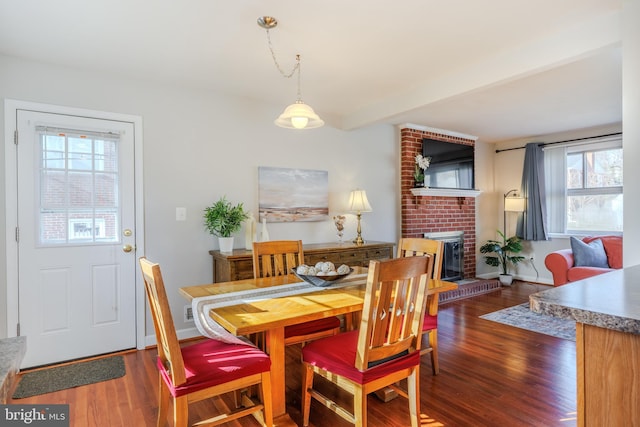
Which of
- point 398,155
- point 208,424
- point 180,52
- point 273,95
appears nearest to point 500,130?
point 398,155

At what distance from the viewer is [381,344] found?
1.71 meters

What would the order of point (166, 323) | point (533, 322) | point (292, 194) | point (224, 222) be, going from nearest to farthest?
point (166, 323), point (224, 222), point (533, 322), point (292, 194)

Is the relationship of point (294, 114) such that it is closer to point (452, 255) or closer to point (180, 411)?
point (180, 411)

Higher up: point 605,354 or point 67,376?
point 605,354

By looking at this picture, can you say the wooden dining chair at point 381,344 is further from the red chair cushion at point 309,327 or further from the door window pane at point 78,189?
the door window pane at point 78,189

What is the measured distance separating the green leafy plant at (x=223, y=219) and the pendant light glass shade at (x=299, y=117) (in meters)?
1.14

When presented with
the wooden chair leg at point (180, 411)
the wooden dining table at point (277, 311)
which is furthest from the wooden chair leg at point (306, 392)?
the wooden chair leg at point (180, 411)

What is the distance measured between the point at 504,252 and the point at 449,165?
1694 mm

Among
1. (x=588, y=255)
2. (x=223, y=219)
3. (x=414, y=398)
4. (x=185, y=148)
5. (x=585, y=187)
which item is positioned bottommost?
(x=414, y=398)

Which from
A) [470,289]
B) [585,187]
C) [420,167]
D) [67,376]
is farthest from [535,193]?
[67,376]

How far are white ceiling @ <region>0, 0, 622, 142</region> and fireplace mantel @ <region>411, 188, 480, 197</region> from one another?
4.71ft

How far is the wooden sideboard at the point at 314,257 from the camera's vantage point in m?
3.12

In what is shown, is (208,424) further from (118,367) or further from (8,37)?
(8,37)

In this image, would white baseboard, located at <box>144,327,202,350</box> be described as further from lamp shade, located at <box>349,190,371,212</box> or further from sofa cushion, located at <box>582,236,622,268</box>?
sofa cushion, located at <box>582,236,622,268</box>
